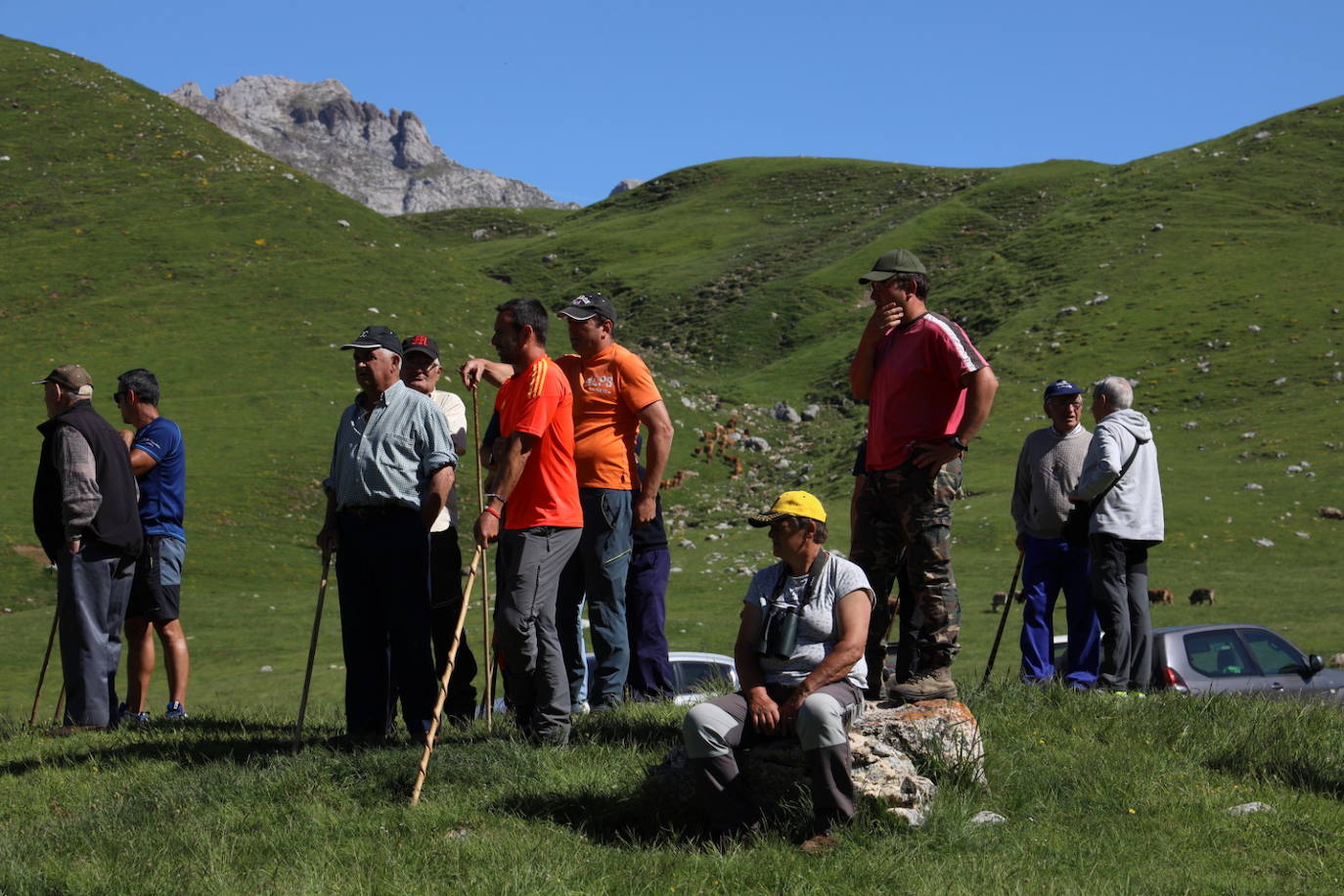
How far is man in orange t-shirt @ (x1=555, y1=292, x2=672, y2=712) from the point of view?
8672 millimetres

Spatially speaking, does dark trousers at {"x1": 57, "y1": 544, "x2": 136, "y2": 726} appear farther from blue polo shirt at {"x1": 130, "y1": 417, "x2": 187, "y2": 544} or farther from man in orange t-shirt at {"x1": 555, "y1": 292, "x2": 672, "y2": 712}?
man in orange t-shirt at {"x1": 555, "y1": 292, "x2": 672, "y2": 712}

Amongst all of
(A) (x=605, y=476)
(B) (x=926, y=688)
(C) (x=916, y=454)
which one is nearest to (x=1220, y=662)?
(B) (x=926, y=688)

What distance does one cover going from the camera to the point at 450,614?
9297 mm

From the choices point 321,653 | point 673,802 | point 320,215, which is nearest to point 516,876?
point 673,802

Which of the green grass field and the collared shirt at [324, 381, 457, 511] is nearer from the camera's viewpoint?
the collared shirt at [324, 381, 457, 511]

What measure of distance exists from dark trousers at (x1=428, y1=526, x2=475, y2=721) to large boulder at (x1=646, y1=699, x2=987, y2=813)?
269 cm

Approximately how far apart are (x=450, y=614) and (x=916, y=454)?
3.90m

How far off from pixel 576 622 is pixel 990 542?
18.3 m

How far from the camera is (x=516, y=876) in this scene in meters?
5.37

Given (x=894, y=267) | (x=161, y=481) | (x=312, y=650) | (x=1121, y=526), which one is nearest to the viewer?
(x=894, y=267)

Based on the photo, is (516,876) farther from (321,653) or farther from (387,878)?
(321,653)

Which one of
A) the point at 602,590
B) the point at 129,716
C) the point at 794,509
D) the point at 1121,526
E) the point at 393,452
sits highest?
the point at 393,452

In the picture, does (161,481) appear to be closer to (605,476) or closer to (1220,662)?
(605,476)

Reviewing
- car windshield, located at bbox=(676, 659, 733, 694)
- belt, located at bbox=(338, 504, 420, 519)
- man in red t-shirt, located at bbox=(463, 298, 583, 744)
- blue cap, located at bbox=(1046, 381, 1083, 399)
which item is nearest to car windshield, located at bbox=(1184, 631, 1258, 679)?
blue cap, located at bbox=(1046, 381, 1083, 399)
